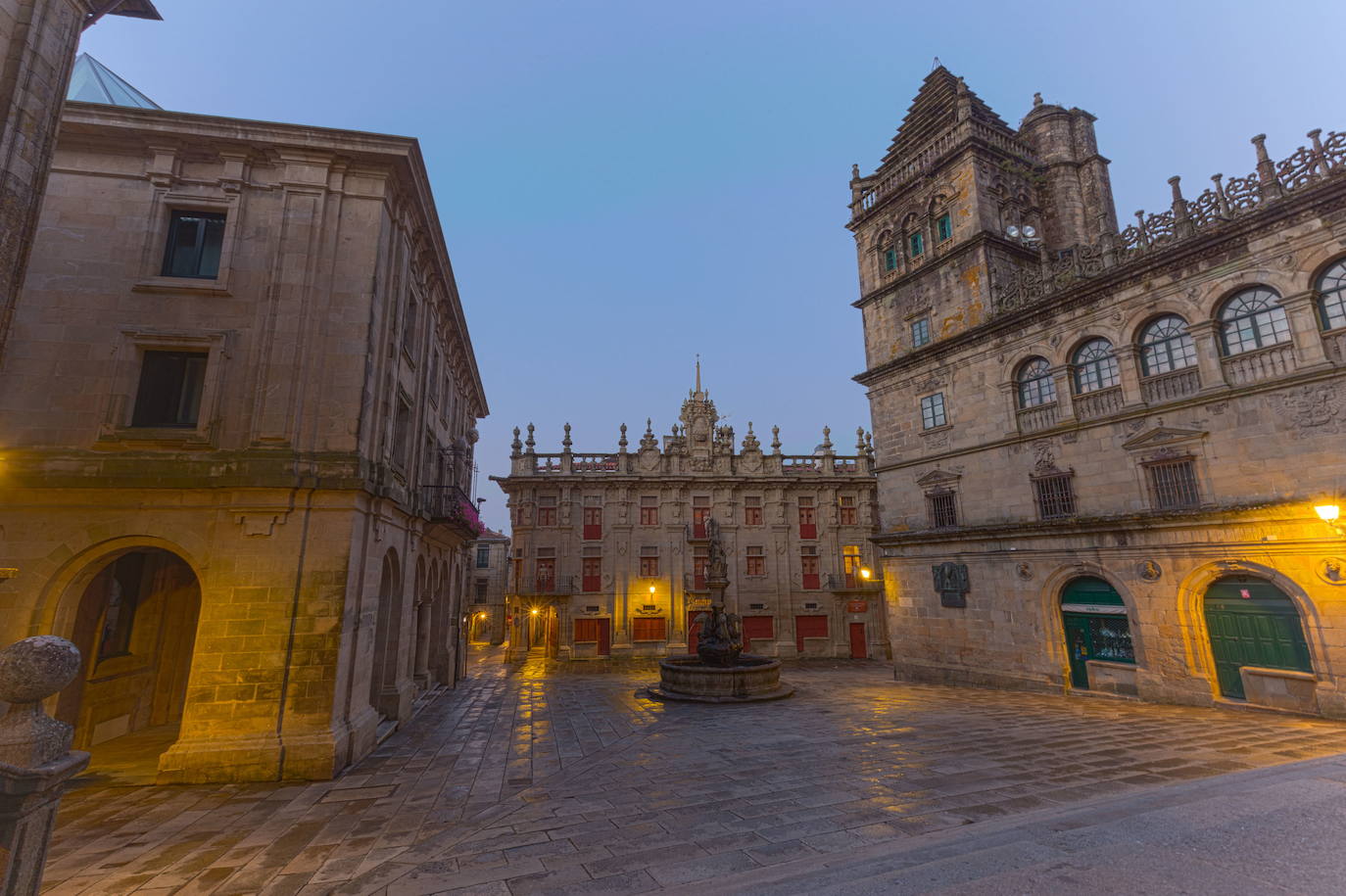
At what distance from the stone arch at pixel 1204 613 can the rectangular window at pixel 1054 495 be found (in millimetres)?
3289

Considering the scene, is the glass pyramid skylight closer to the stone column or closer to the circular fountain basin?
the stone column

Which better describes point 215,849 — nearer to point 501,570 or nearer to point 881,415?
point 881,415

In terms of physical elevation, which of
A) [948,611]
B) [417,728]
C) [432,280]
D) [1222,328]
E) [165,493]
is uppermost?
[432,280]

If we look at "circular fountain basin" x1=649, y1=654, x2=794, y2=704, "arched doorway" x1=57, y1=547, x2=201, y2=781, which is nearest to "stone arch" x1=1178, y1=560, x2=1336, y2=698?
"circular fountain basin" x1=649, y1=654, x2=794, y2=704

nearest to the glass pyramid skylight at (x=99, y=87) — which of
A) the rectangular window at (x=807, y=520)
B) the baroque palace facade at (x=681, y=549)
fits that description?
the baroque palace facade at (x=681, y=549)

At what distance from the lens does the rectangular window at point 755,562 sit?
33675 mm

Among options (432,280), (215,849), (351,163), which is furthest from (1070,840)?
(432,280)

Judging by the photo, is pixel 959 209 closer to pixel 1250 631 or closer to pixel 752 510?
pixel 1250 631

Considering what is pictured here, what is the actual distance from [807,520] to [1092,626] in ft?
61.6

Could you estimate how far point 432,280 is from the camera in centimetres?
1656

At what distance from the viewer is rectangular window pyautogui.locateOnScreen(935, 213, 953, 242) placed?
72.1 feet

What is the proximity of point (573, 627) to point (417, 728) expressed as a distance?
1915 centimetres

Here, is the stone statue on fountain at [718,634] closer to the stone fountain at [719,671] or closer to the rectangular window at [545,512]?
the stone fountain at [719,671]

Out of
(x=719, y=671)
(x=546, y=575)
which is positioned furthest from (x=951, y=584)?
(x=546, y=575)
